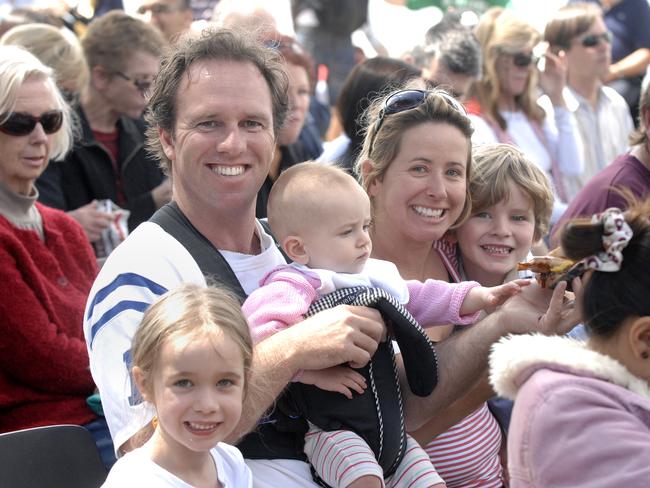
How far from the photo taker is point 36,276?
3.85m

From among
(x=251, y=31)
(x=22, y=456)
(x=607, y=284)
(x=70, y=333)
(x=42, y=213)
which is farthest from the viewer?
(x=42, y=213)

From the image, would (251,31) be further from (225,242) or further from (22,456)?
(22,456)

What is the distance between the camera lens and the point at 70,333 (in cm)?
394

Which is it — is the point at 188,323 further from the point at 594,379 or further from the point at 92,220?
the point at 92,220

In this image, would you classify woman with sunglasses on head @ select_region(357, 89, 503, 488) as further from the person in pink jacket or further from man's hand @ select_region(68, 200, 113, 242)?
man's hand @ select_region(68, 200, 113, 242)

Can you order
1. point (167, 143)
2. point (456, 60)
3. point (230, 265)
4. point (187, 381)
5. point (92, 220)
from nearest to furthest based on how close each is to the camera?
point (187, 381), point (230, 265), point (167, 143), point (92, 220), point (456, 60)

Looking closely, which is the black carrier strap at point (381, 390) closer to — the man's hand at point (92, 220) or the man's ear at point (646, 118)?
the man's ear at point (646, 118)

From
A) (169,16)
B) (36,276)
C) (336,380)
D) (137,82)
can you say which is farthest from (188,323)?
(169,16)

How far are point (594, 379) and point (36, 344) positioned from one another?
218cm

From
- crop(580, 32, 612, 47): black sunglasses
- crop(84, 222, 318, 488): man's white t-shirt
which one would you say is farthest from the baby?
crop(580, 32, 612, 47): black sunglasses

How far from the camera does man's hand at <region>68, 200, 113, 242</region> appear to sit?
4.78 meters

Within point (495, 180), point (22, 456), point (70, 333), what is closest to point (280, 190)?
point (495, 180)

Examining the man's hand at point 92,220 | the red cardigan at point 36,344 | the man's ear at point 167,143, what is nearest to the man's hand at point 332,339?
the man's ear at point 167,143

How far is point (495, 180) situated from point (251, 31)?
0.88 meters
